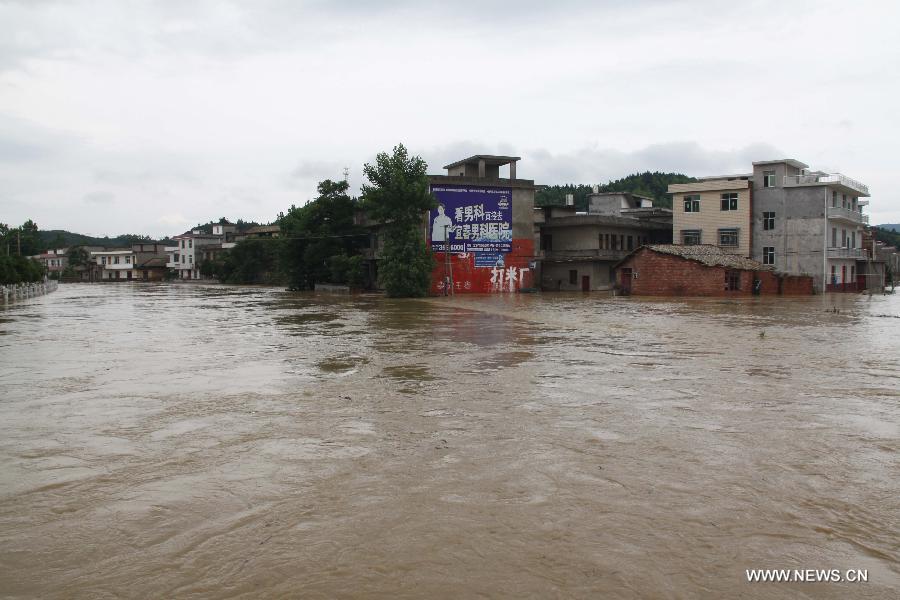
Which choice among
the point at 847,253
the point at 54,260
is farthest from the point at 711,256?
the point at 54,260

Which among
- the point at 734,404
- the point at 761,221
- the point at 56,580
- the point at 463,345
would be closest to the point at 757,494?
the point at 734,404

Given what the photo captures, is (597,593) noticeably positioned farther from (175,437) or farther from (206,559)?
(175,437)

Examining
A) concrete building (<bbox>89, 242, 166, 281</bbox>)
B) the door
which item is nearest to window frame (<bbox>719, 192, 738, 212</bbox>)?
the door

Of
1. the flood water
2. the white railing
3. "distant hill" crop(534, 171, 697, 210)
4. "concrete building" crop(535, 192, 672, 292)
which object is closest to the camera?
the flood water

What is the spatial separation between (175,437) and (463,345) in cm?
1030

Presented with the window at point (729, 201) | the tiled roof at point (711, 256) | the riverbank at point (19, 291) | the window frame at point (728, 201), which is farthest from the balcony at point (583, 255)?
the riverbank at point (19, 291)

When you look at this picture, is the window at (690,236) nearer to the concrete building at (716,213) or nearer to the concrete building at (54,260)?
the concrete building at (716,213)

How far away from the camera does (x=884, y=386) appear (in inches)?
439

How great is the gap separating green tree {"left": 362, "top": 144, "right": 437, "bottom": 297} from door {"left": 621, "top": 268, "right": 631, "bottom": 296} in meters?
13.8

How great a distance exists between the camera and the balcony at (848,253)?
4938 centimetres

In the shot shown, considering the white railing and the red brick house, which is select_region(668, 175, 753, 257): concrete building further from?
the white railing

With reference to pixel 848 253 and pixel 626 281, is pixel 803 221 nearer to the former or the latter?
pixel 848 253

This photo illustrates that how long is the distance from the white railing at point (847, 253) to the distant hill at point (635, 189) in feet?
140

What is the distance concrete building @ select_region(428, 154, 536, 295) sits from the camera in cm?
4881
